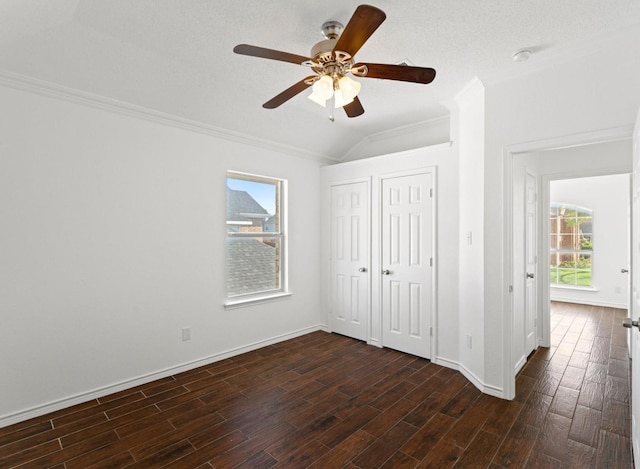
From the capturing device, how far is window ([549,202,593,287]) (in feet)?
21.3

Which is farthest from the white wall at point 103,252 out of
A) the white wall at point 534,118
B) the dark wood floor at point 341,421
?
the white wall at point 534,118

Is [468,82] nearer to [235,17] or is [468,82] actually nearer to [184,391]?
[235,17]

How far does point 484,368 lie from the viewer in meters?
2.88

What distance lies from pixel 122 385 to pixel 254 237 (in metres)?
1.95

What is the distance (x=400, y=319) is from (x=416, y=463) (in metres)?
1.90

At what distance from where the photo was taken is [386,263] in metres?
3.98

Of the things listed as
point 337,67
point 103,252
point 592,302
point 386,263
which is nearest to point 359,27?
point 337,67

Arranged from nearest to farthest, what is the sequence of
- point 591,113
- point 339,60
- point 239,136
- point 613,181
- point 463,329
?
point 339,60, point 591,113, point 463,329, point 239,136, point 613,181

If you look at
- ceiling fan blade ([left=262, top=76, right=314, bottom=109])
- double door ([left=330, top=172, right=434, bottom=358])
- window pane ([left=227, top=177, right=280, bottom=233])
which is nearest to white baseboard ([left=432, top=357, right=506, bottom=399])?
double door ([left=330, top=172, right=434, bottom=358])

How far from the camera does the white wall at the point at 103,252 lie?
2453mm

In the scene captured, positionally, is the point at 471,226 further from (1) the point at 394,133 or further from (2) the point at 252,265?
(2) the point at 252,265

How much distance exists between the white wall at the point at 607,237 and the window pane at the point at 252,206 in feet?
17.8

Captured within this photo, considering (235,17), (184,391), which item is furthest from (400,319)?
(235,17)

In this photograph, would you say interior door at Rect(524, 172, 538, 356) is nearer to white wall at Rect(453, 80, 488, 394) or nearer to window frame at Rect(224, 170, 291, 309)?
white wall at Rect(453, 80, 488, 394)
